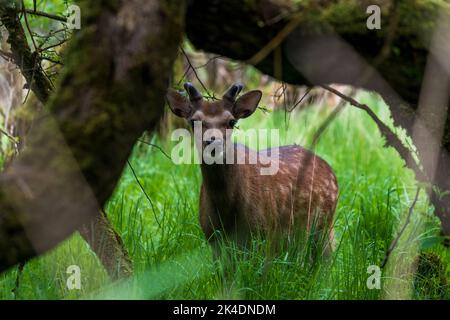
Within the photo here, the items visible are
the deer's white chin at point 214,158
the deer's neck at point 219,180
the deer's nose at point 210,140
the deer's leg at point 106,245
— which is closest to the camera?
the deer's leg at point 106,245

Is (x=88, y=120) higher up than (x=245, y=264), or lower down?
higher up

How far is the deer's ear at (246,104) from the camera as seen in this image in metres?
5.68

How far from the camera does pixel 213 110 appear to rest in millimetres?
5414

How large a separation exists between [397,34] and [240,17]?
77cm

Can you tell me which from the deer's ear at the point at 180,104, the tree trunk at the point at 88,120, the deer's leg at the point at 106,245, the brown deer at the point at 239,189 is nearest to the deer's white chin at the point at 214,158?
the brown deer at the point at 239,189

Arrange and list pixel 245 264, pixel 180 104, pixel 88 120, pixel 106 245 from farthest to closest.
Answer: pixel 180 104 → pixel 106 245 → pixel 245 264 → pixel 88 120

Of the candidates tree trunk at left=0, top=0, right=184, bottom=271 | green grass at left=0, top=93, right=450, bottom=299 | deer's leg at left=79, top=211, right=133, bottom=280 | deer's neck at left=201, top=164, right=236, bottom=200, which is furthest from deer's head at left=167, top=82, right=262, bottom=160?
tree trunk at left=0, top=0, right=184, bottom=271

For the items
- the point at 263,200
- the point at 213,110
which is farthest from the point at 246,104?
the point at 263,200

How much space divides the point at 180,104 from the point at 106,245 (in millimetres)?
1430

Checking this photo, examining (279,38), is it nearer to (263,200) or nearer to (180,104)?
(180,104)

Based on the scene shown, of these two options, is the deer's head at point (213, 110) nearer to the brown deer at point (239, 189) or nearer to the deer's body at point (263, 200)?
the brown deer at point (239, 189)

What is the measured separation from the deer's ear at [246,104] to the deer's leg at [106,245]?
5.09ft

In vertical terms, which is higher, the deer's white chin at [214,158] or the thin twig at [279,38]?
the thin twig at [279,38]
